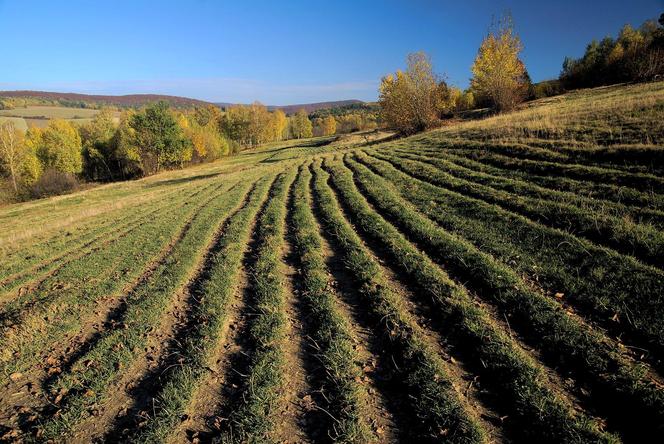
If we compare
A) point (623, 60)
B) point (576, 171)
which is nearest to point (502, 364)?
point (576, 171)

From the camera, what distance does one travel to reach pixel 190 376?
5.86m

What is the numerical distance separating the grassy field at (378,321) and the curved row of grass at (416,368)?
0.03 m

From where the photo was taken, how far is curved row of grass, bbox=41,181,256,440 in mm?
5414

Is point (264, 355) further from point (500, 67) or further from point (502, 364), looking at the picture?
point (500, 67)

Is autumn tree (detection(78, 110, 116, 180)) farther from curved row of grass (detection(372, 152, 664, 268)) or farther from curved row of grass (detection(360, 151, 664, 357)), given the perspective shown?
curved row of grass (detection(360, 151, 664, 357))

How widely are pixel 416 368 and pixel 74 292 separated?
9.65 meters

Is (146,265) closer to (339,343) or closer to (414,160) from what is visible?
(339,343)

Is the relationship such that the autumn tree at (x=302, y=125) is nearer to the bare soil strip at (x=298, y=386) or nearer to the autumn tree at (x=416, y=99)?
the autumn tree at (x=416, y=99)

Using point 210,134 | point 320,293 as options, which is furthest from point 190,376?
point 210,134

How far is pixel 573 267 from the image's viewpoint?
7625 mm

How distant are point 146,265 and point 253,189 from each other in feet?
40.2

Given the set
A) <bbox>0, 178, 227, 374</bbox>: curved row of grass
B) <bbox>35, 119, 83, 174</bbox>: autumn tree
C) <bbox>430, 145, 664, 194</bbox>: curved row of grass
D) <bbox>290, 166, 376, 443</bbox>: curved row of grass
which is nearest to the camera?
<bbox>290, 166, 376, 443</bbox>: curved row of grass

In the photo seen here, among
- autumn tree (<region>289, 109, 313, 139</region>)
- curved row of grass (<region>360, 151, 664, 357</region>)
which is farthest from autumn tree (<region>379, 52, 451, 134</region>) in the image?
autumn tree (<region>289, 109, 313, 139</region>)

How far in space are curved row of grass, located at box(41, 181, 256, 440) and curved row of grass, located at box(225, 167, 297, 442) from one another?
7.20 feet
